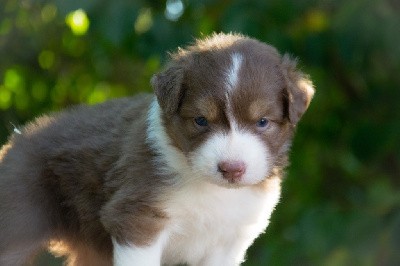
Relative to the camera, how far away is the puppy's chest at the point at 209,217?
4.54 m

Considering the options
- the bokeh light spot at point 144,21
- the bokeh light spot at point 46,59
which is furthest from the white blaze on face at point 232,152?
the bokeh light spot at point 46,59

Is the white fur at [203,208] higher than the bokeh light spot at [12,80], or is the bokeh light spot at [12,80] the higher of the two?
the bokeh light spot at [12,80]

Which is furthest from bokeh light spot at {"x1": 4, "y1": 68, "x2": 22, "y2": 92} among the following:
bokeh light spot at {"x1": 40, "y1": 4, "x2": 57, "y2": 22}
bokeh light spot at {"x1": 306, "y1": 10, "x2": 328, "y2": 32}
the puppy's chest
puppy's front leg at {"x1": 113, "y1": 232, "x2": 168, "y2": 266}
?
puppy's front leg at {"x1": 113, "y1": 232, "x2": 168, "y2": 266}

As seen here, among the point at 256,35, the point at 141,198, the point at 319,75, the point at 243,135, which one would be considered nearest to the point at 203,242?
the point at 141,198

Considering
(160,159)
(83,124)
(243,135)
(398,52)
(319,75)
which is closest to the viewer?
(243,135)

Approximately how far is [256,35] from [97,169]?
75.9 inches

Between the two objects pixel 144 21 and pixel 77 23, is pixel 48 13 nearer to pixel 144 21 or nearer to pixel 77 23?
pixel 77 23

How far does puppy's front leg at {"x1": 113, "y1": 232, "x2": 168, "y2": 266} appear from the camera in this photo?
14.5 feet

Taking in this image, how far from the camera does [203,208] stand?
4551mm

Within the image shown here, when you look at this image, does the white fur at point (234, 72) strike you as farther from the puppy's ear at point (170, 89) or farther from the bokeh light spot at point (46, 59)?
the bokeh light spot at point (46, 59)

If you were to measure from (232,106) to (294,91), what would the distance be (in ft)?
1.08

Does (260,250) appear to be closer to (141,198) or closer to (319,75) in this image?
(319,75)

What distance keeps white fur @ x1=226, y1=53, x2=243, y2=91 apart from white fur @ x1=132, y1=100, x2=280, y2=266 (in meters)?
0.19

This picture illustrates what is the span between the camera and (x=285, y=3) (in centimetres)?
632
